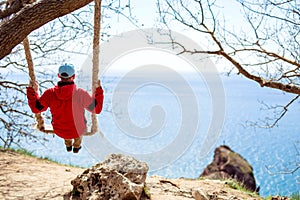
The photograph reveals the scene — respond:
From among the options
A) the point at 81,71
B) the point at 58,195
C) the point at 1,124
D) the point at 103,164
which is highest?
the point at 81,71

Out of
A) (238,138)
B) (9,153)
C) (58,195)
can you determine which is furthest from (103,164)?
(238,138)

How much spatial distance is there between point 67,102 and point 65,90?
134mm

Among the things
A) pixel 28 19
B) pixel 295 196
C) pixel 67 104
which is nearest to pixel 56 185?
pixel 67 104

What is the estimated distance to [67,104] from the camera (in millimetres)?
3684

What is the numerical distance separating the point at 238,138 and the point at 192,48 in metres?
23.5

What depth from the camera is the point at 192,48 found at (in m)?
5.49

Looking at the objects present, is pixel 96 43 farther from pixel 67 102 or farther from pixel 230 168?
pixel 230 168

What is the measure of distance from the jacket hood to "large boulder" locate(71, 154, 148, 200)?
4.76 feet

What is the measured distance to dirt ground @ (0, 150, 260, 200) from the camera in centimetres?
520

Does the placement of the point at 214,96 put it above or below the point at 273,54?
below

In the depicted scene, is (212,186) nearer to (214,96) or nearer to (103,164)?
(214,96)

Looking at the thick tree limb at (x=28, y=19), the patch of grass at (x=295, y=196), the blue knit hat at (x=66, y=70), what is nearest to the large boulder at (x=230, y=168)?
the patch of grass at (x=295, y=196)

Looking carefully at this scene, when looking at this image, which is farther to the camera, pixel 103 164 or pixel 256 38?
pixel 256 38

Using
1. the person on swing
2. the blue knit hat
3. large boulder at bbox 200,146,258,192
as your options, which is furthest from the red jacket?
large boulder at bbox 200,146,258,192
